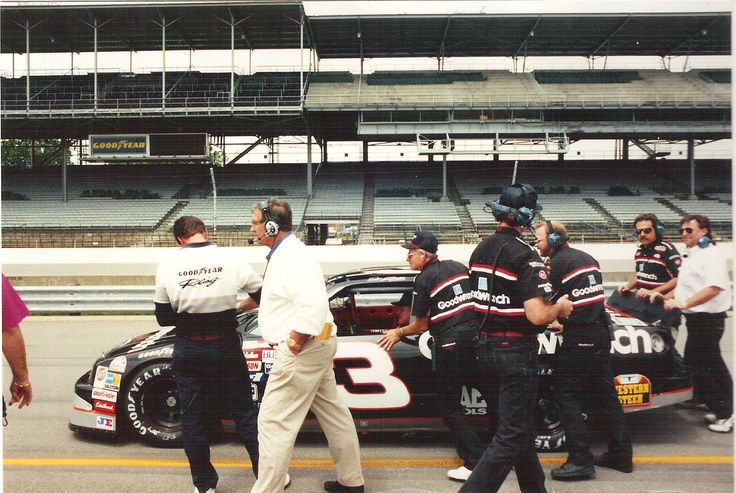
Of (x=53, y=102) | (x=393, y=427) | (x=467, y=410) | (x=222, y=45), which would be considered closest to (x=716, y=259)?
(x=467, y=410)

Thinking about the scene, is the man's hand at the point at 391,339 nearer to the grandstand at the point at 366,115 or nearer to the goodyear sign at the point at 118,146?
the grandstand at the point at 366,115

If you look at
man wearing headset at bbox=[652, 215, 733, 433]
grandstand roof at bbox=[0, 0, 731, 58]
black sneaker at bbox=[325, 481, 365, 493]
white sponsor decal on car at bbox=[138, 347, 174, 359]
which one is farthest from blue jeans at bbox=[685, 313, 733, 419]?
grandstand roof at bbox=[0, 0, 731, 58]

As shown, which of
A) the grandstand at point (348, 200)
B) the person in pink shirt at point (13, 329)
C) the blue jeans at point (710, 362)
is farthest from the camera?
the grandstand at point (348, 200)

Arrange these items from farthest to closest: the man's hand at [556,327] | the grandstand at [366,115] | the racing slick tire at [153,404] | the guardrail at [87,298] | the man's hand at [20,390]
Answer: the grandstand at [366,115] < the guardrail at [87,298] < the racing slick tire at [153,404] < the man's hand at [556,327] < the man's hand at [20,390]

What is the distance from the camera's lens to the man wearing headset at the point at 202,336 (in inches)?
127

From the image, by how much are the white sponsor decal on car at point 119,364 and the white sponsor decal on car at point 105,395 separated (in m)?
0.17

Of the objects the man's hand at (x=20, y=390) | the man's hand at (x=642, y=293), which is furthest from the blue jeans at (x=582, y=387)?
the man's hand at (x=20, y=390)

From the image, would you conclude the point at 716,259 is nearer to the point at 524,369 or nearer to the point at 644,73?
the point at 524,369

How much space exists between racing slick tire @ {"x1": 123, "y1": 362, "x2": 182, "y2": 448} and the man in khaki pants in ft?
4.60

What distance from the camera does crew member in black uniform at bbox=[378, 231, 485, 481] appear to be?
3.54 m

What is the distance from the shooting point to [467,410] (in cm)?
395

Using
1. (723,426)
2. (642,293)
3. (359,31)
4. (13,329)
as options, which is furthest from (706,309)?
(359,31)

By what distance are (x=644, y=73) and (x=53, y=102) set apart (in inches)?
1328

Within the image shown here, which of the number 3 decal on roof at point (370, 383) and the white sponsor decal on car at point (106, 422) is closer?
the number 3 decal on roof at point (370, 383)
